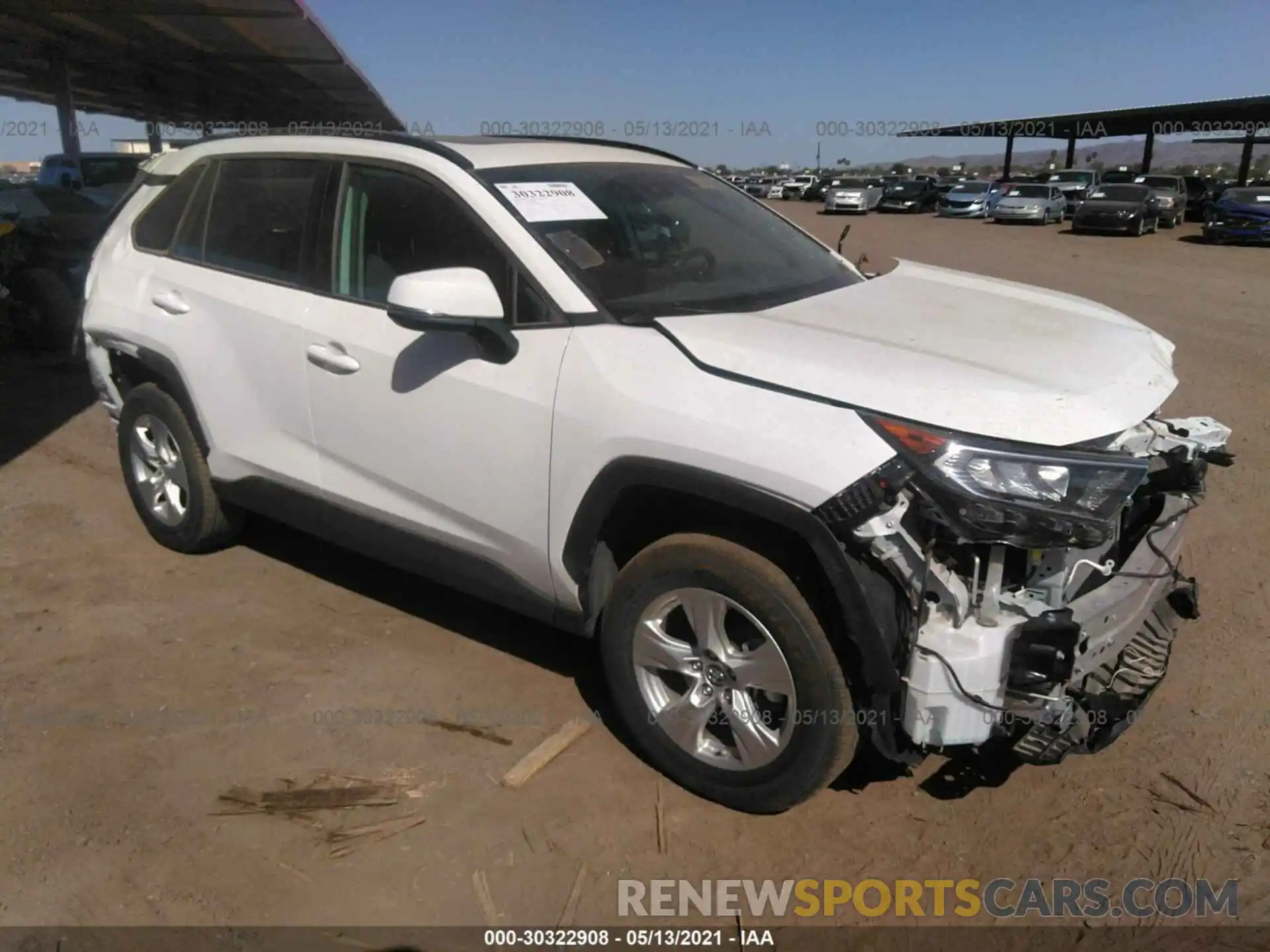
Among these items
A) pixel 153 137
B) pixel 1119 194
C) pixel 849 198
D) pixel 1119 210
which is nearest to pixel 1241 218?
pixel 1119 210

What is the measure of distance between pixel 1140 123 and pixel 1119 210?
2788cm

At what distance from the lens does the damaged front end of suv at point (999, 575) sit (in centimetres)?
237

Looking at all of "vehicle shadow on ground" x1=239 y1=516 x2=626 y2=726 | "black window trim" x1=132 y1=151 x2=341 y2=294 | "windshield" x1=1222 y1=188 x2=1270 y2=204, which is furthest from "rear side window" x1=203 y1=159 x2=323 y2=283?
"windshield" x1=1222 y1=188 x2=1270 y2=204

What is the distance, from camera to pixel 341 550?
4.77 meters

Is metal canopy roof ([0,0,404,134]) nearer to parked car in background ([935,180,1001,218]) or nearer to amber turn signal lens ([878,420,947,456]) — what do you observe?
amber turn signal lens ([878,420,947,456])

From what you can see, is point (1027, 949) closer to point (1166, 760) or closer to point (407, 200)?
point (1166, 760)

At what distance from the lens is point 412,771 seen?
3139 millimetres

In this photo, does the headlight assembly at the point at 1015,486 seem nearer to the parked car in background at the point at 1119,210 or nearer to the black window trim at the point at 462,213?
the black window trim at the point at 462,213

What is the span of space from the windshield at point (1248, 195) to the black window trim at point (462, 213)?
2448 centimetres

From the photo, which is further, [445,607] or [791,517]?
[445,607]

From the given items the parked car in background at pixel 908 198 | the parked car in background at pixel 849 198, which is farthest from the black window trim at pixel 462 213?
the parked car in background at pixel 908 198

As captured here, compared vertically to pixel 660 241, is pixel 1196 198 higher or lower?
lower

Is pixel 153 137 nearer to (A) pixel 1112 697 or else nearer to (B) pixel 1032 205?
(B) pixel 1032 205

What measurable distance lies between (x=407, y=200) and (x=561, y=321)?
35.5 inches
